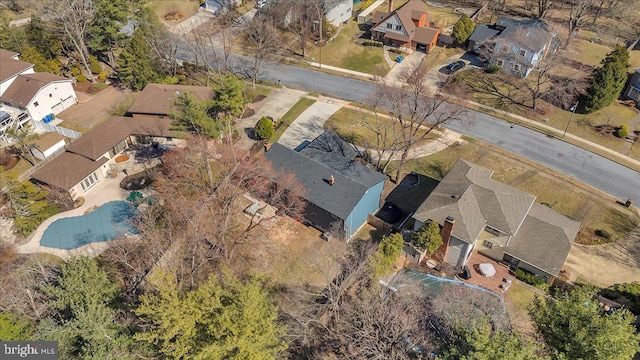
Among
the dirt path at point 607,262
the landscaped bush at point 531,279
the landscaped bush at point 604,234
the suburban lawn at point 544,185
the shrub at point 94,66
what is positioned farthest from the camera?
the shrub at point 94,66

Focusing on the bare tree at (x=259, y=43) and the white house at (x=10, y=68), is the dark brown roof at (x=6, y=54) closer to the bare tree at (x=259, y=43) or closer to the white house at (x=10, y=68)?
the white house at (x=10, y=68)

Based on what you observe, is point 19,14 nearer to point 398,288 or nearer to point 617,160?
point 398,288

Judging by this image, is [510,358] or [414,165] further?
[414,165]

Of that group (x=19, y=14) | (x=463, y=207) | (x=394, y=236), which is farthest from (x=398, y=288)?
(x=19, y=14)

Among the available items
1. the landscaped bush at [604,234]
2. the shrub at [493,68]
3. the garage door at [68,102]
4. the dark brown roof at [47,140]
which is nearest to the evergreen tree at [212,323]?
the dark brown roof at [47,140]

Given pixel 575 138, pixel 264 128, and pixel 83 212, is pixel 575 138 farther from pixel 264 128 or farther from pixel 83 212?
pixel 83 212

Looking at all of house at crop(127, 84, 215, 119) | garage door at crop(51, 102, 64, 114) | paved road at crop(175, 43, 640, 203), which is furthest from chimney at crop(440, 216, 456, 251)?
garage door at crop(51, 102, 64, 114)

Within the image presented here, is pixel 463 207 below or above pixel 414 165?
above
